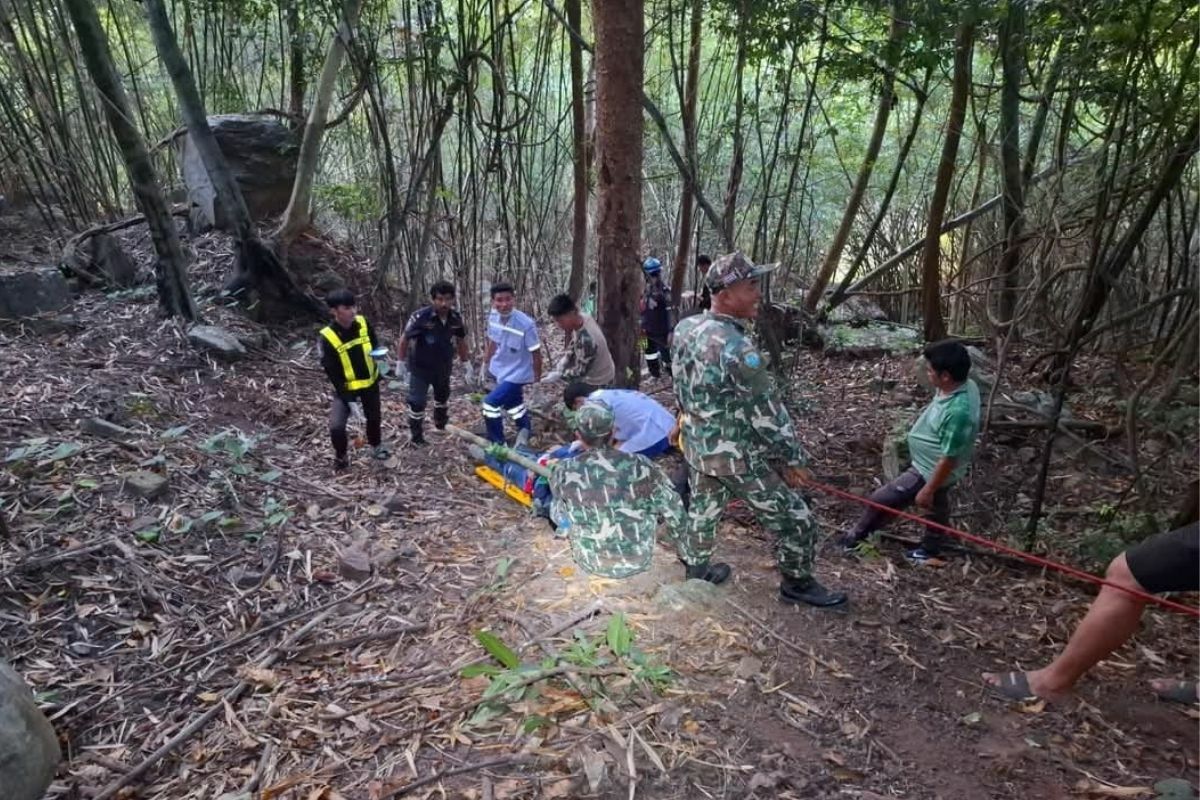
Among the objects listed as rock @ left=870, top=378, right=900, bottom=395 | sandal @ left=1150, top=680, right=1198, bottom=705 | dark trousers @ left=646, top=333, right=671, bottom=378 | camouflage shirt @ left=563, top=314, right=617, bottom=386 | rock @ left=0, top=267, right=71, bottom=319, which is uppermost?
rock @ left=0, top=267, right=71, bottom=319

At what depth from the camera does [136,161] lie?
5328mm

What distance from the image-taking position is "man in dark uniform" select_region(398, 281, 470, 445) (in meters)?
5.02

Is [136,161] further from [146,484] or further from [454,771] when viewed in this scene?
[454,771]

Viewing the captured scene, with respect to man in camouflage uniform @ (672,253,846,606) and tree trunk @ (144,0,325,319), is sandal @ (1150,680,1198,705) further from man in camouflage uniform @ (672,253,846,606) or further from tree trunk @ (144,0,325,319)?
tree trunk @ (144,0,325,319)

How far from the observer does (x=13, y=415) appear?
4074 mm

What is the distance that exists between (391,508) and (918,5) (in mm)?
4219

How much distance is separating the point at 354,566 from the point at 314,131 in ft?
15.5

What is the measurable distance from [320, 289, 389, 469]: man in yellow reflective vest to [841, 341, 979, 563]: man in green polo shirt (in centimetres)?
303

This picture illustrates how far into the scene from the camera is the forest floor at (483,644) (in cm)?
215

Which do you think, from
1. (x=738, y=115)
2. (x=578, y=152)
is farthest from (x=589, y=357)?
(x=578, y=152)

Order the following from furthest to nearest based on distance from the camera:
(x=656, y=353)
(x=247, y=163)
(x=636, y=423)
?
(x=247, y=163), (x=656, y=353), (x=636, y=423)

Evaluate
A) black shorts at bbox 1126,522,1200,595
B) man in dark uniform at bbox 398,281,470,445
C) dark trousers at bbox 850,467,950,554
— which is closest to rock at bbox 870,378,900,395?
dark trousers at bbox 850,467,950,554

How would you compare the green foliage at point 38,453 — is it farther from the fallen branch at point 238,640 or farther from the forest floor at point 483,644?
the fallen branch at point 238,640

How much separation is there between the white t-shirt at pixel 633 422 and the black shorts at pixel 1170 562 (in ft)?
7.50
